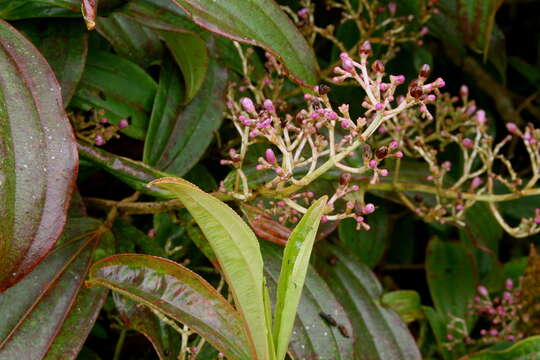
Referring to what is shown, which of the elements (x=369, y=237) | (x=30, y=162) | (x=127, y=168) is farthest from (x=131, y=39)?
(x=369, y=237)

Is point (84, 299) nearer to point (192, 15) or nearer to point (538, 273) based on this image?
point (192, 15)

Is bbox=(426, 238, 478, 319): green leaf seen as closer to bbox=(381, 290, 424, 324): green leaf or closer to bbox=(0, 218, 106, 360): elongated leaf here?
bbox=(381, 290, 424, 324): green leaf

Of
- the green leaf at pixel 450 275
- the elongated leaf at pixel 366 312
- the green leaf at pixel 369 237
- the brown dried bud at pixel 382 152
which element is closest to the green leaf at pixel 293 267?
the brown dried bud at pixel 382 152

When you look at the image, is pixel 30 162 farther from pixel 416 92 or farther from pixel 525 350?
pixel 525 350

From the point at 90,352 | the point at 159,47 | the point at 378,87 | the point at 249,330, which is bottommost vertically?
the point at 90,352

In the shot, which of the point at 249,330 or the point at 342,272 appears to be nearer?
the point at 249,330

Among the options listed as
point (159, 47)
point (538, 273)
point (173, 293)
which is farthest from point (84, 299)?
point (538, 273)

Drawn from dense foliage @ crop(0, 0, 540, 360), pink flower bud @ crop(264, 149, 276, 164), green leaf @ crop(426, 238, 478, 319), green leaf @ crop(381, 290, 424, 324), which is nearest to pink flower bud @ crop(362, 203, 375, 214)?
dense foliage @ crop(0, 0, 540, 360)
